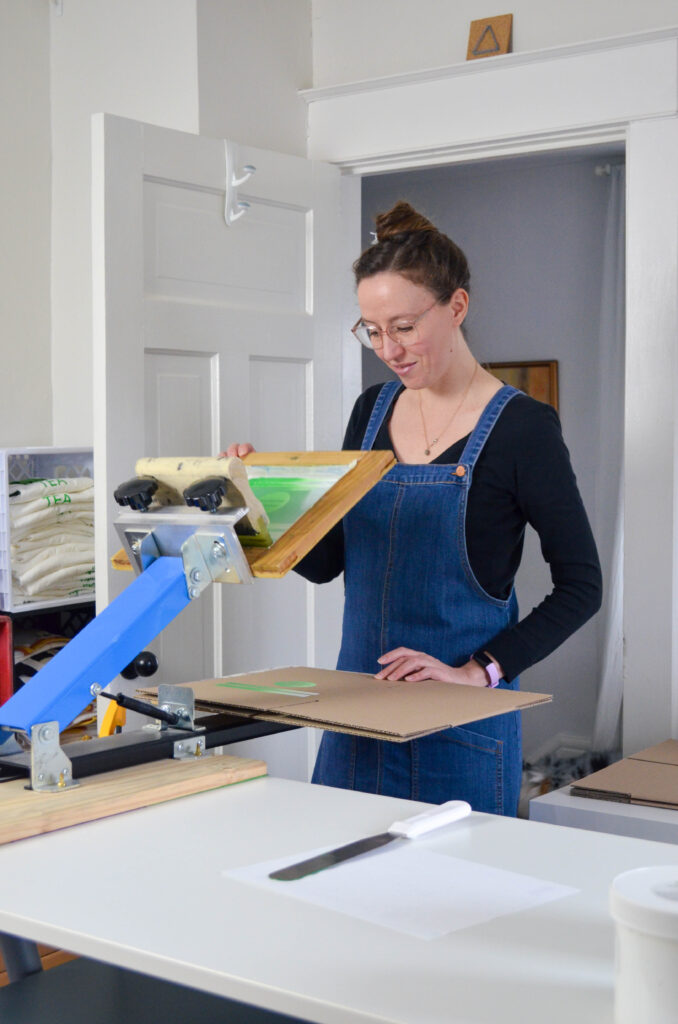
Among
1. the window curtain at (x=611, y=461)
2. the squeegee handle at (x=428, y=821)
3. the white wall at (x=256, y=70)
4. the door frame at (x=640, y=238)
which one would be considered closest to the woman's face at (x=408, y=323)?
the squeegee handle at (x=428, y=821)

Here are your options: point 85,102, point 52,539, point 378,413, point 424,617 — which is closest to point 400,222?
point 378,413

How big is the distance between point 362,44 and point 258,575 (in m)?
2.20

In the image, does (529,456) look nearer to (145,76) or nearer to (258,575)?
(258,575)

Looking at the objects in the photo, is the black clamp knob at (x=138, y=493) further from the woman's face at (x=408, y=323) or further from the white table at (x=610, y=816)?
the white table at (x=610, y=816)

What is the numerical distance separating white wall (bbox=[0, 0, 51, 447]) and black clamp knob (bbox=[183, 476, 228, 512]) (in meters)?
1.96

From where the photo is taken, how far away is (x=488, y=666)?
6.26 ft

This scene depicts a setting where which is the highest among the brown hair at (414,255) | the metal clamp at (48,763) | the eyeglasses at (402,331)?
the brown hair at (414,255)

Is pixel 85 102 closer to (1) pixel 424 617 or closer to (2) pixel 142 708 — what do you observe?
(1) pixel 424 617

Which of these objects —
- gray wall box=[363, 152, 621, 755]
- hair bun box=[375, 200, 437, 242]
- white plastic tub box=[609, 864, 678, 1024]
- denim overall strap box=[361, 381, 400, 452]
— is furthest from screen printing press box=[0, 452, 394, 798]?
gray wall box=[363, 152, 621, 755]

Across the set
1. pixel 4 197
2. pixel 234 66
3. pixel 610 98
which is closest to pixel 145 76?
pixel 234 66

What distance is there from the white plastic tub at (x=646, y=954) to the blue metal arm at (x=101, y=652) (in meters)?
0.79

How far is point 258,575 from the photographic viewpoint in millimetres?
1554

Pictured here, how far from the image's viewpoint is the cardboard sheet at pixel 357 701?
1.48 m

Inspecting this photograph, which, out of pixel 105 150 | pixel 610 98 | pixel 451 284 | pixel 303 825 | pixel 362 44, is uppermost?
pixel 362 44
